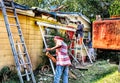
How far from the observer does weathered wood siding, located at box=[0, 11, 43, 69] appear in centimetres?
796

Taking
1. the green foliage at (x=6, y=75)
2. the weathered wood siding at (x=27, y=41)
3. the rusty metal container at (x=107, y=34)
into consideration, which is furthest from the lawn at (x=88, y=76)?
the rusty metal container at (x=107, y=34)

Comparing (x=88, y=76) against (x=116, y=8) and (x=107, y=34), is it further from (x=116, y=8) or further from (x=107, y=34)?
(x=116, y=8)

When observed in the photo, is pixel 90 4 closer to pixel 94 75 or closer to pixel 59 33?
pixel 59 33

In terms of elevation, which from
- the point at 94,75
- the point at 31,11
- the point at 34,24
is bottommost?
the point at 94,75

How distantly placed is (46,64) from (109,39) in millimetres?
7144

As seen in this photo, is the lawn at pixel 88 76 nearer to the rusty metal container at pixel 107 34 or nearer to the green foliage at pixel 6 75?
the green foliage at pixel 6 75

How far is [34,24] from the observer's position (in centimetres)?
998

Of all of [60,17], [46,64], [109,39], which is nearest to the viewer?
[109,39]

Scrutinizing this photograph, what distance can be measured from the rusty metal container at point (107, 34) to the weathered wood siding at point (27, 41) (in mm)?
5191

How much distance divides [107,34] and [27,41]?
656 cm

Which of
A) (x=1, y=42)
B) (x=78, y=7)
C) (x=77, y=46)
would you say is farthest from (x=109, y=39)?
(x=78, y=7)

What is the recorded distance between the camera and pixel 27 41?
9.45 m

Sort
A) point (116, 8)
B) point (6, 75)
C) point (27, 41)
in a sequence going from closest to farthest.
Result: point (6, 75) < point (27, 41) < point (116, 8)

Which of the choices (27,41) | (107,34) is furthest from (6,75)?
(107,34)
